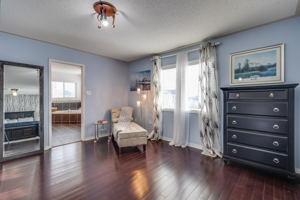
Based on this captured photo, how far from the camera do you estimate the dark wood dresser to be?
6.90 feet

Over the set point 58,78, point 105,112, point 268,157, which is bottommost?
point 268,157

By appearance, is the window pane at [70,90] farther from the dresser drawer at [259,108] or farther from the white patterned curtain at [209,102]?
the dresser drawer at [259,108]

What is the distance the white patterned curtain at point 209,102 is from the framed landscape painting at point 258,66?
376 mm

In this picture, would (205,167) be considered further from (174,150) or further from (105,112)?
(105,112)

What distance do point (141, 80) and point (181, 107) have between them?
75.3 inches

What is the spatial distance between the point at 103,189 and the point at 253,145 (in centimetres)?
250

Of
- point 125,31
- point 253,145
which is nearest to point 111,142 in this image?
point 125,31

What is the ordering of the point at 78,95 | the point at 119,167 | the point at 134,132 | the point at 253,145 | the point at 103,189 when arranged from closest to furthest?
the point at 103,189 < the point at 253,145 < the point at 119,167 < the point at 134,132 < the point at 78,95

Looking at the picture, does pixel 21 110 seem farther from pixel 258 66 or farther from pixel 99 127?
pixel 258 66

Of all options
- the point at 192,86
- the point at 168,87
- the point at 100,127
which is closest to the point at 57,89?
the point at 100,127

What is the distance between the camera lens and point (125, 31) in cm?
291

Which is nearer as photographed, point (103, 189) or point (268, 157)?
point (103, 189)

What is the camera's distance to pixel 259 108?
2350 millimetres

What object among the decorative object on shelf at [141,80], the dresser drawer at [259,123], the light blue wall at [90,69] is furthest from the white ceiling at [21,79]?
the dresser drawer at [259,123]
